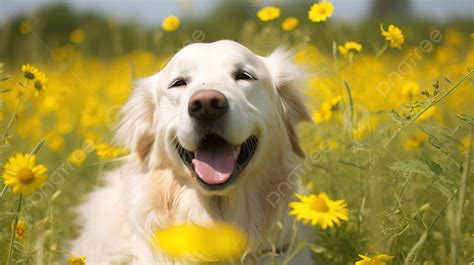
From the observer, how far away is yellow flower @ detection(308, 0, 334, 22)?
326 cm

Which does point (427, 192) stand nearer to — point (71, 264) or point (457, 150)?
point (457, 150)

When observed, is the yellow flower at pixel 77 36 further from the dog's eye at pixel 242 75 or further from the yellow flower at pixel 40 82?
the dog's eye at pixel 242 75

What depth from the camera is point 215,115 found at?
8.67ft

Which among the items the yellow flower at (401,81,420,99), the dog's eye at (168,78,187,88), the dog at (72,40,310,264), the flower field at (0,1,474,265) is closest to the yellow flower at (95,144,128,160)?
the flower field at (0,1,474,265)

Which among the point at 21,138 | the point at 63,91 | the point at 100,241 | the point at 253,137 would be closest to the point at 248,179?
the point at 253,137

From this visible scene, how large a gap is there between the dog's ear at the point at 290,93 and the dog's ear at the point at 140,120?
0.72 metres

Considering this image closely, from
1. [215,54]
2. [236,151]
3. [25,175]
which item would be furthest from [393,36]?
[25,175]

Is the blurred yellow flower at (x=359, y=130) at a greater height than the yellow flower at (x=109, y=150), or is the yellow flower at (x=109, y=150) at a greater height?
the yellow flower at (x=109, y=150)

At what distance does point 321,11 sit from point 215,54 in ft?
2.53

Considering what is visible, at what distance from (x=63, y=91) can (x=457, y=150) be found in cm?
323

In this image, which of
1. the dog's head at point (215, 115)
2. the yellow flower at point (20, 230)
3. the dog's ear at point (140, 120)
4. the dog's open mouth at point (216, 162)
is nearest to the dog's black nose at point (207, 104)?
the dog's head at point (215, 115)

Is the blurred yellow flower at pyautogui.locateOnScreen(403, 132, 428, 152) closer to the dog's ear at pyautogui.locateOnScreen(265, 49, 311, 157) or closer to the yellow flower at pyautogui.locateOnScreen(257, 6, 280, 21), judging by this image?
the dog's ear at pyautogui.locateOnScreen(265, 49, 311, 157)

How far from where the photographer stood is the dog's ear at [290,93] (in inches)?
131

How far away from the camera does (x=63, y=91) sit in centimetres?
485
